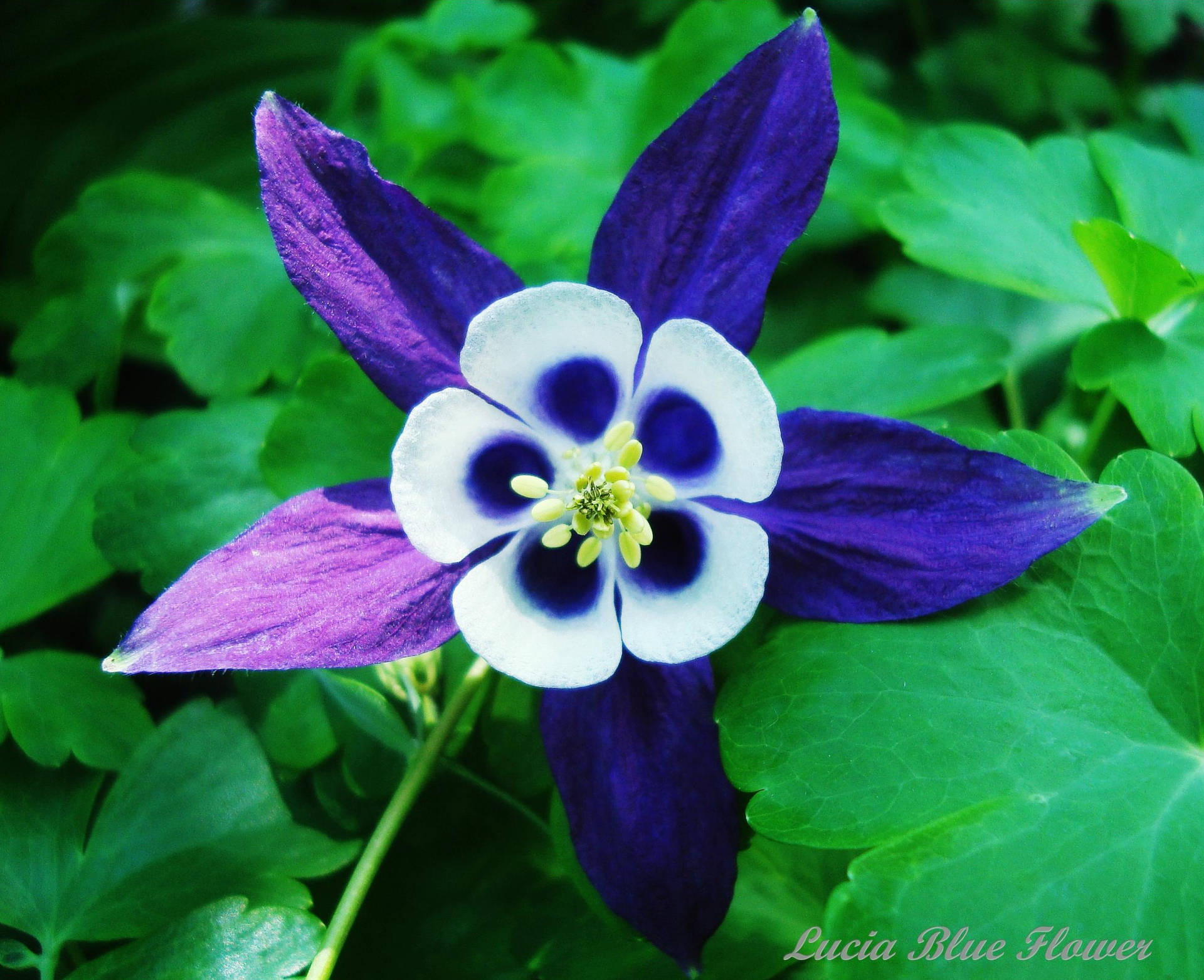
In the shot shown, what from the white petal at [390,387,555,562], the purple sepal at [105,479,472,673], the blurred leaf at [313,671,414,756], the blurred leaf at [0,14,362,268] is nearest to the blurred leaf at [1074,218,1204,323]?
the white petal at [390,387,555,562]

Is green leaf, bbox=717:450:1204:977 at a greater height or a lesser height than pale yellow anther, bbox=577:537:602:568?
lesser

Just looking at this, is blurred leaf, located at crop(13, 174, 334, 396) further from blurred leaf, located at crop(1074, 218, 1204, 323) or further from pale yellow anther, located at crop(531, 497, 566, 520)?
blurred leaf, located at crop(1074, 218, 1204, 323)

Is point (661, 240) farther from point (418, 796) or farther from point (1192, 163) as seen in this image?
point (1192, 163)

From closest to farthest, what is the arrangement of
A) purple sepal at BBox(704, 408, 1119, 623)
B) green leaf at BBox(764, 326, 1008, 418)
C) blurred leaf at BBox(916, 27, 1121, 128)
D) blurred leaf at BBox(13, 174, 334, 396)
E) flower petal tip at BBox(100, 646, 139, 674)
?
1. flower petal tip at BBox(100, 646, 139, 674)
2. purple sepal at BBox(704, 408, 1119, 623)
3. green leaf at BBox(764, 326, 1008, 418)
4. blurred leaf at BBox(13, 174, 334, 396)
5. blurred leaf at BBox(916, 27, 1121, 128)

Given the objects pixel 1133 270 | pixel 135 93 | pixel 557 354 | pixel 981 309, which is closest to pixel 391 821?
pixel 557 354

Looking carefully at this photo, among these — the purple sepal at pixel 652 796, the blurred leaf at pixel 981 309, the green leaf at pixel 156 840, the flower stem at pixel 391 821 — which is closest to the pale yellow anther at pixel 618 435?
the purple sepal at pixel 652 796
